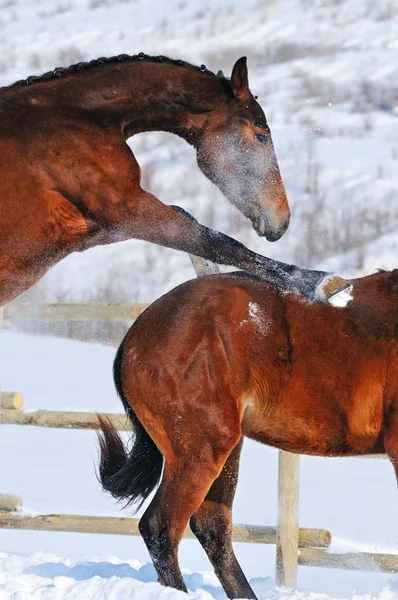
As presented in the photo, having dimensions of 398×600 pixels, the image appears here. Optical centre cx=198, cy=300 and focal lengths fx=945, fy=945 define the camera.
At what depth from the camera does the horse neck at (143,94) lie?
4.06m

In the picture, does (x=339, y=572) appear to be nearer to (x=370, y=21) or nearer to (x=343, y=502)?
(x=343, y=502)

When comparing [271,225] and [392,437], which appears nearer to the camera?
[392,437]

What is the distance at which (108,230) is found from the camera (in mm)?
3967

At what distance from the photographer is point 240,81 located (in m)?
4.30

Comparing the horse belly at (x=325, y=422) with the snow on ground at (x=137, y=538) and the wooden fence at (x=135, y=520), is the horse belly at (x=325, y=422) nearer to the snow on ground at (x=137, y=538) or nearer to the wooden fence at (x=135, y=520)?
the snow on ground at (x=137, y=538)

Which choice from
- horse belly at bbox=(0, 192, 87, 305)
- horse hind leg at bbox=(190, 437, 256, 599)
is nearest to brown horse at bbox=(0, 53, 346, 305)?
horse belly at bbox=(0, 192, 87, 305)

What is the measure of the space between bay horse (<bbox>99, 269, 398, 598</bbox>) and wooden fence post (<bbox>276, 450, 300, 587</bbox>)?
105 cm

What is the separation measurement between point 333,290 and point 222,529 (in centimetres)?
128

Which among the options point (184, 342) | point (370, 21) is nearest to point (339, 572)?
point (184, 342)

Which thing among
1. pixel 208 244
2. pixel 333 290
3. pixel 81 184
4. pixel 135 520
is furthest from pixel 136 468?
pixel 81 184

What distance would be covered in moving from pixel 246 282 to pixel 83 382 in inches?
282

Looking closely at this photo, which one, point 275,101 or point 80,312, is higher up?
point 275,101

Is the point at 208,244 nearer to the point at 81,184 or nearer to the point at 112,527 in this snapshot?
the point at 81,184

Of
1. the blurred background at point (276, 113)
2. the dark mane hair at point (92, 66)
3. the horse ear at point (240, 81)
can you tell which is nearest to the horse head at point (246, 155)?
the horse ear at point (240, 81)
